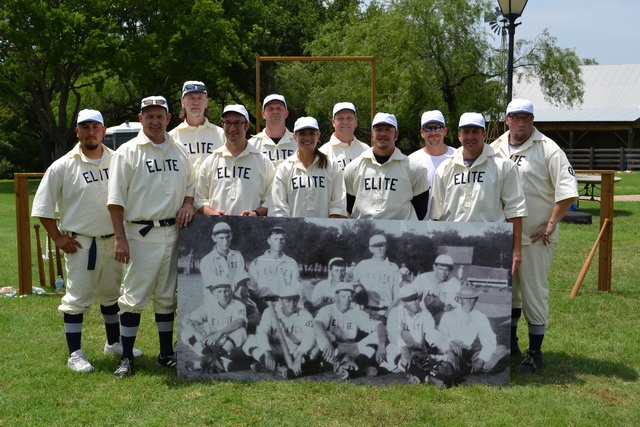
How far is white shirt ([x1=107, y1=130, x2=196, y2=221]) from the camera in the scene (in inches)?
205

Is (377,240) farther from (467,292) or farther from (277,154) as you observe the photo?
(277,154)

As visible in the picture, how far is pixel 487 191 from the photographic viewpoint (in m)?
5.23

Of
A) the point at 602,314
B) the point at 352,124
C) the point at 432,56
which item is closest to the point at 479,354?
the point at 352,124

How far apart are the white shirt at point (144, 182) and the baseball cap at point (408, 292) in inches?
70.7

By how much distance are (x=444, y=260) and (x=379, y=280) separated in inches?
19.5

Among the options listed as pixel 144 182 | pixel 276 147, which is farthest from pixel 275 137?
pixel 144 182

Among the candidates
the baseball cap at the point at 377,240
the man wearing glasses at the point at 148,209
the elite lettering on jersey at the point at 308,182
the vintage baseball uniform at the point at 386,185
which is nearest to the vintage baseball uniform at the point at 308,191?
the elite lettering on jersey at the point at 308,182

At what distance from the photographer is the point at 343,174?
18.0ft

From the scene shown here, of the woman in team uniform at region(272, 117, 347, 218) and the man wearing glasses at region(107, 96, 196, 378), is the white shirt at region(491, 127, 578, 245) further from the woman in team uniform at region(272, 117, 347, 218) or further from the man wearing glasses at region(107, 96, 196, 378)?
the man wearing glasses at region(107, 96, 196, 378)

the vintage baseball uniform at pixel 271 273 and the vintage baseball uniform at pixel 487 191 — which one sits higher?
the vintage baseball uniform at pixel 487 191

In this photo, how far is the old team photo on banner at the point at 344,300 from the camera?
200 inches

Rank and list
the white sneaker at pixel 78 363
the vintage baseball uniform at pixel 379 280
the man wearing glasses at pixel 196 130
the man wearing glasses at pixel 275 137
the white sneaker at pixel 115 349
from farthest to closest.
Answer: the man wearing glasses at pixel 275 137 → the man wearing glasses at pixel 196 130 → the white sneaker at pixel 115 349 → the white sneaker at pixel 78 363 → the vintage baseball uniform at pixel 379 280

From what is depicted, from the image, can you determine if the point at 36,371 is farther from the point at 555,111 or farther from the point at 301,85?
the point at 555,111

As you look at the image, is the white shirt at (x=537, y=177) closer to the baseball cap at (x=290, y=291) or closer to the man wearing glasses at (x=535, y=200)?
the man wearing glasses at (x=535, y=200)
